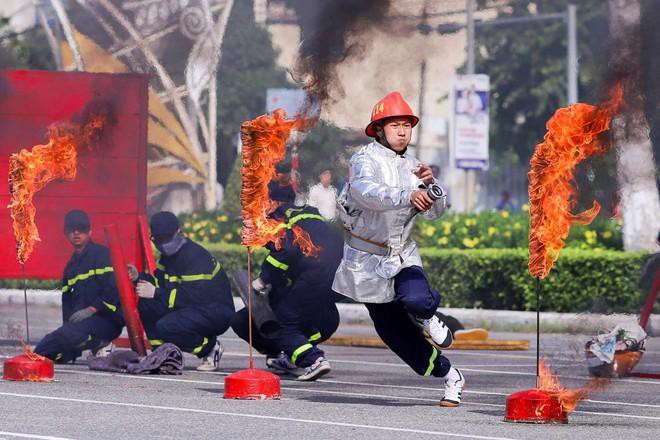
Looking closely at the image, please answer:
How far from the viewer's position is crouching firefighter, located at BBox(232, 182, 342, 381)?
11.8 meters

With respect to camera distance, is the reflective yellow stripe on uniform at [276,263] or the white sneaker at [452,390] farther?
the reflective yellow stripe on uniform at [276,263]

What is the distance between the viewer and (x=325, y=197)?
14227 millimetres

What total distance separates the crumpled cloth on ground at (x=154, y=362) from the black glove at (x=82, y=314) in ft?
2.14

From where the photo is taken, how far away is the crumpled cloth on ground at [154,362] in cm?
1189

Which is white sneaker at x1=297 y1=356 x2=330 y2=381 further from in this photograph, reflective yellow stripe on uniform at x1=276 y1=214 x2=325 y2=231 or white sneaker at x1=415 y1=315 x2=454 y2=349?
white sneaker at x1=415 y1=315 x2=454 y2=349

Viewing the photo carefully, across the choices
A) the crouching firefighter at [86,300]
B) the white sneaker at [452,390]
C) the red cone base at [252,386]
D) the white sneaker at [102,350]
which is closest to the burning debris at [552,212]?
the white sneaker at [452,390]

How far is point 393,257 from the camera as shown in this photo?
974 cm

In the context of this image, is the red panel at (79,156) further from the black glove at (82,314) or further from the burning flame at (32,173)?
the burning flame at (32,173)

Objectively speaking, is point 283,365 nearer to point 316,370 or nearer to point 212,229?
point 316,370

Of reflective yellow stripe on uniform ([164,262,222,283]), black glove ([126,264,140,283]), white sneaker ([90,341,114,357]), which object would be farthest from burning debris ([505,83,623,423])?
white sneaker ([90,341,114,357])

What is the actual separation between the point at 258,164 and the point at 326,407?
1.70m

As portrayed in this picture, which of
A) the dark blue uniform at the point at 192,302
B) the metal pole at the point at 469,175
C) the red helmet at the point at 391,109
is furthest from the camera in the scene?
the metal pole at the point at 469,175

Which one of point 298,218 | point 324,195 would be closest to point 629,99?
point 298,218

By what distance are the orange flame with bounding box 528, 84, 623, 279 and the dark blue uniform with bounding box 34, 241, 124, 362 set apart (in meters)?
4.66
